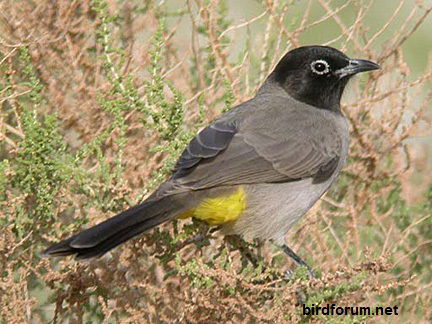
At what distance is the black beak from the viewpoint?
13.6 ft

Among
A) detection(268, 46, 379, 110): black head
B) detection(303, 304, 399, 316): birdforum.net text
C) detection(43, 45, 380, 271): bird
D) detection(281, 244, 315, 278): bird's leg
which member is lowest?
detection(281, 244, 315, 278): bird's leg

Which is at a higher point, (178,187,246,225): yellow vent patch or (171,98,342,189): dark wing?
(171,98,342,189): dark wing

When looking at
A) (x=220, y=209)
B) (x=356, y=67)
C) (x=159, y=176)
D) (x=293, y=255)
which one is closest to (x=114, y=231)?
(x=159, y=176)

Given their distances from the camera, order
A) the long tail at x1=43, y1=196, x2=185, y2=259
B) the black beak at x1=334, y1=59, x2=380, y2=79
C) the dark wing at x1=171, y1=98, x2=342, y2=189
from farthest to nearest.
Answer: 1. the black beak at x1=334, y1=59, x2=380, y2=79
2. the dark wing at x1=171, y1=98, x2=342, y2=189
3. the long tail at x1=43, y1=196, x2=185, y2=259

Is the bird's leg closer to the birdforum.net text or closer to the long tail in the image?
the birdforum.net text

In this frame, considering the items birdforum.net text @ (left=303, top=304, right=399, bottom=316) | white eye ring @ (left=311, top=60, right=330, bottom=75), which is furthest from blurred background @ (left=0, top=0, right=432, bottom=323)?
white eye ring @ (left=311, top=60, right=330, bottom=75)

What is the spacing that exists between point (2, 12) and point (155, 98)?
740 mm

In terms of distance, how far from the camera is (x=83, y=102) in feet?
13.2

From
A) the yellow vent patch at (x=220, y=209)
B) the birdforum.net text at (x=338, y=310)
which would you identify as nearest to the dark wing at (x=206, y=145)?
the yellow vent patch at (x=220, y=209)

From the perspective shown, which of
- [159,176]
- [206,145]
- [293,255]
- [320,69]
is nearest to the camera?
[159,176]

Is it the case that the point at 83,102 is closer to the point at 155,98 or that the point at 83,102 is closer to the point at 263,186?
the point at 155,98

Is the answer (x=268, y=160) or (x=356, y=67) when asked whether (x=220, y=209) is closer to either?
(x=268, y=160)

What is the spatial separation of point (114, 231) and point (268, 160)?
3.12ft

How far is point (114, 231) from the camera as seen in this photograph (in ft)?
10.9
